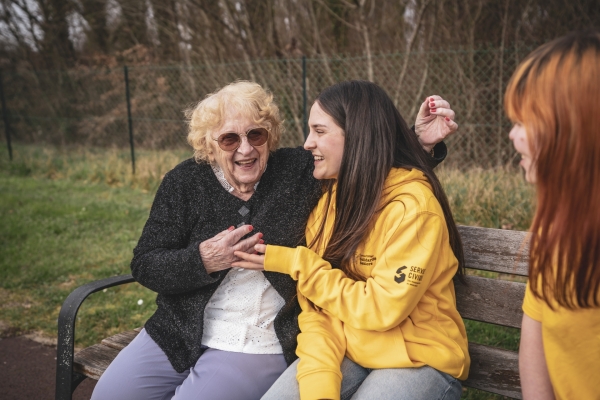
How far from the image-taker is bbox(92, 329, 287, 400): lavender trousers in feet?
7.46

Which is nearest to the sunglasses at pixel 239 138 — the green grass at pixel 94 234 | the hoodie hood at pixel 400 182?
the hoodie hood at pixel 400 182

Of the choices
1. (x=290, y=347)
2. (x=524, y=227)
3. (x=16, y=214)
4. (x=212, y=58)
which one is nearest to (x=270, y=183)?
(x=290, y=347)

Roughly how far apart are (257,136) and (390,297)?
40.7 inches

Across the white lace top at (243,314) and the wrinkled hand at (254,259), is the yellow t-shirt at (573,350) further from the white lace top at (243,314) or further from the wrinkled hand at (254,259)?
the white lace top at (243,314)

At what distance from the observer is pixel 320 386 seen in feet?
6.41

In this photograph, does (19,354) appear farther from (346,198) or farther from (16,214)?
(16,214)

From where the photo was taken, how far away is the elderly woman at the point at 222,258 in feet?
7.66

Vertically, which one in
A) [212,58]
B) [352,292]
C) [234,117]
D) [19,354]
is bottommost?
[19,354]

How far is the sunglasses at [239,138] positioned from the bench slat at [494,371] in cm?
130

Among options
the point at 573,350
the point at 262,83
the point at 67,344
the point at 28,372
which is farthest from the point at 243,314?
the point at 262,83

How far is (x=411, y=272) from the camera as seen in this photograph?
1963 mm

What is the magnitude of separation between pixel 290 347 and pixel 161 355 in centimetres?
58

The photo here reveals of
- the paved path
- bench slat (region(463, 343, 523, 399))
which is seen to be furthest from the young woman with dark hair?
the paved path

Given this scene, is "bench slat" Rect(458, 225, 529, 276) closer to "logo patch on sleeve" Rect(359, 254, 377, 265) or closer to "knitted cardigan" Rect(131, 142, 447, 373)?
"knitted cardigan" Rect(131, 142, 447, 373)
